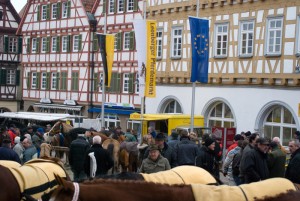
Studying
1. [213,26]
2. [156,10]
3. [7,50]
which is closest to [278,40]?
[213,26]

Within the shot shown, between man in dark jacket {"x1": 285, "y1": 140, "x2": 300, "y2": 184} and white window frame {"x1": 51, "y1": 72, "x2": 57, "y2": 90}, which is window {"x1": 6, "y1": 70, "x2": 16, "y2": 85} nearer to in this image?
white window frame {"x1": 51, "y1": 72, "x2": 57, "y2": 90}

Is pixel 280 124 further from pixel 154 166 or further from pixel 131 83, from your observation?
pixel 154 166

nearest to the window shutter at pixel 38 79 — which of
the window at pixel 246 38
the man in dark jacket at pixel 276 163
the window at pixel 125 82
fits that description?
the window at pixel 125 82

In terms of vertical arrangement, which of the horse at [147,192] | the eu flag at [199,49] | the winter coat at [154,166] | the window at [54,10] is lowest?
the winter coat at [154,166]

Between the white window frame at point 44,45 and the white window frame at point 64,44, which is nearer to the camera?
the white window frame at point 64,44

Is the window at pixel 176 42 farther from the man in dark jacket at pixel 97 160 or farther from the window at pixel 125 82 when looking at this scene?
the man in dark jacket at pixel 97 160

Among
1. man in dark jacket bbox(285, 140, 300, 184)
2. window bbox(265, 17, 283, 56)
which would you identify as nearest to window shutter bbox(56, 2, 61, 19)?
window bbox(265, 17, 283, 56)

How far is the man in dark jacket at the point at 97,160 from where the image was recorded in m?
13.9

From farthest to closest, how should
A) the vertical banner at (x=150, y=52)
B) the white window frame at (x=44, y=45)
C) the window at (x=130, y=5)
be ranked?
the white window frame at (x=44, y=45) → the window at (x=130, y=5) → the vertical banner at (x=150, y=52)

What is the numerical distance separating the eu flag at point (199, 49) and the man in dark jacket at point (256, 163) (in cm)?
1114

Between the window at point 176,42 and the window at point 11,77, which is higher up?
the window at point 176,42

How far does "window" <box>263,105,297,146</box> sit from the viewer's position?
84.2 ft

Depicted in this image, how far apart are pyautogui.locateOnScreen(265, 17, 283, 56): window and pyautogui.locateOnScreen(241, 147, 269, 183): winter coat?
50.3ft

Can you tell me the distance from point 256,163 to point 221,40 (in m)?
18.4
